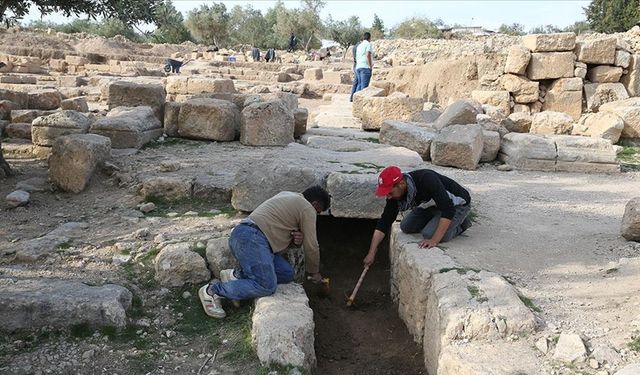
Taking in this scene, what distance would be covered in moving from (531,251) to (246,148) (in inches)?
190

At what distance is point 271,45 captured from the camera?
53062 millimetres

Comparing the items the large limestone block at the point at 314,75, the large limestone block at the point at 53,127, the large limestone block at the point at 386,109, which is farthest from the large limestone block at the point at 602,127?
the large limestone block at the point at 314,75

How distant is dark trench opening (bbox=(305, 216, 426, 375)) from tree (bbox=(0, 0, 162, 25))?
4.06m

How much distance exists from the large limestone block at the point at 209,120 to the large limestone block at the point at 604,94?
7772 mm

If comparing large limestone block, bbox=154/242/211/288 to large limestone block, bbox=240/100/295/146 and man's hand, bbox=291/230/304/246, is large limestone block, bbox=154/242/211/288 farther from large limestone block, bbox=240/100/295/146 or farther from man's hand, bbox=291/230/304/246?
large limestone block, bbox=240/100/295/146

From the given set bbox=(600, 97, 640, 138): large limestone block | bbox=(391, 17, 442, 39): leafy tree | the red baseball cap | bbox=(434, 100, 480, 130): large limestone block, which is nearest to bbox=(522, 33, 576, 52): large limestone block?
bbox=(600, 97, 640, 138): large limestone block

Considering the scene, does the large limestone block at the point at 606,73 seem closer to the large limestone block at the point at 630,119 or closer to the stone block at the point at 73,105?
the large limestone block at the point at 630,119

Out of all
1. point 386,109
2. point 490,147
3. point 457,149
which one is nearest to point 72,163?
point 457,149

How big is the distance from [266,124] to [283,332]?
5.19 metres

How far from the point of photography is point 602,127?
33.8ft

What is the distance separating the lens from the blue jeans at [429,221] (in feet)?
17.1

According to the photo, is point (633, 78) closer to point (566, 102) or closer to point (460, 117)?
point (566, 102)

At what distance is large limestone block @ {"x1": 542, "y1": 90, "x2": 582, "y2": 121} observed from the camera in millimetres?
12570

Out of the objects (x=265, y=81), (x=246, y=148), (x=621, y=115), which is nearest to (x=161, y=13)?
(x=246, y=148)
